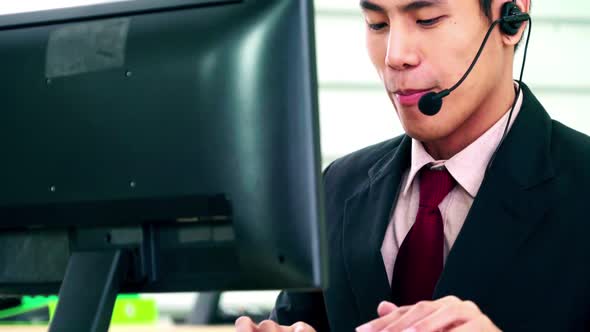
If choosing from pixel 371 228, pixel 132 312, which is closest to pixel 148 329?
pixel 132 312

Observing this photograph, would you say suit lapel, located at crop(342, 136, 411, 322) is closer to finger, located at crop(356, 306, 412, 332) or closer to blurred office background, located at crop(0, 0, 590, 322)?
finger, located at crop(356, 306, 412, 332)

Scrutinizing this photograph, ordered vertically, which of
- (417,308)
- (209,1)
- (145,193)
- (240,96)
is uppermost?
(209,1)

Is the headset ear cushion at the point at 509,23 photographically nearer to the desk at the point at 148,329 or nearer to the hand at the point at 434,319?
the hand at the point at 434,319

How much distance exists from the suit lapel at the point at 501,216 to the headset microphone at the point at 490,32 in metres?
0.14

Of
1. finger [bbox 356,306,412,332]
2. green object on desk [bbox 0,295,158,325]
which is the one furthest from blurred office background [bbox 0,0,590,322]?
finger [bbox 356,306,412,332]

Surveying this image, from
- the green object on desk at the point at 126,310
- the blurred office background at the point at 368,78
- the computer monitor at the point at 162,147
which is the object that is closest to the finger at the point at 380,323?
A: the computer monitor at the point at 162,147

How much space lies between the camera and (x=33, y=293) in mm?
1085

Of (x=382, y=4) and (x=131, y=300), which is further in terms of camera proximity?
(x=131, y=300)

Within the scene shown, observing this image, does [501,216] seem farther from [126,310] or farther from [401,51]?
[126,310]

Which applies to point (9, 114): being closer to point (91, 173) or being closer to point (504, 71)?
point (91, 173)

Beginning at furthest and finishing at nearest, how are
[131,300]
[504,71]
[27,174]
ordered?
[131,300]
[504,71]
[27,174]

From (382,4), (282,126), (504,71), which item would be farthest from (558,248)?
(282,126)

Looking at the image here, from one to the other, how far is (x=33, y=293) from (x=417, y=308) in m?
0.48

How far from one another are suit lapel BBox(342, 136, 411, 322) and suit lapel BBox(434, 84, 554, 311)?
144mm
